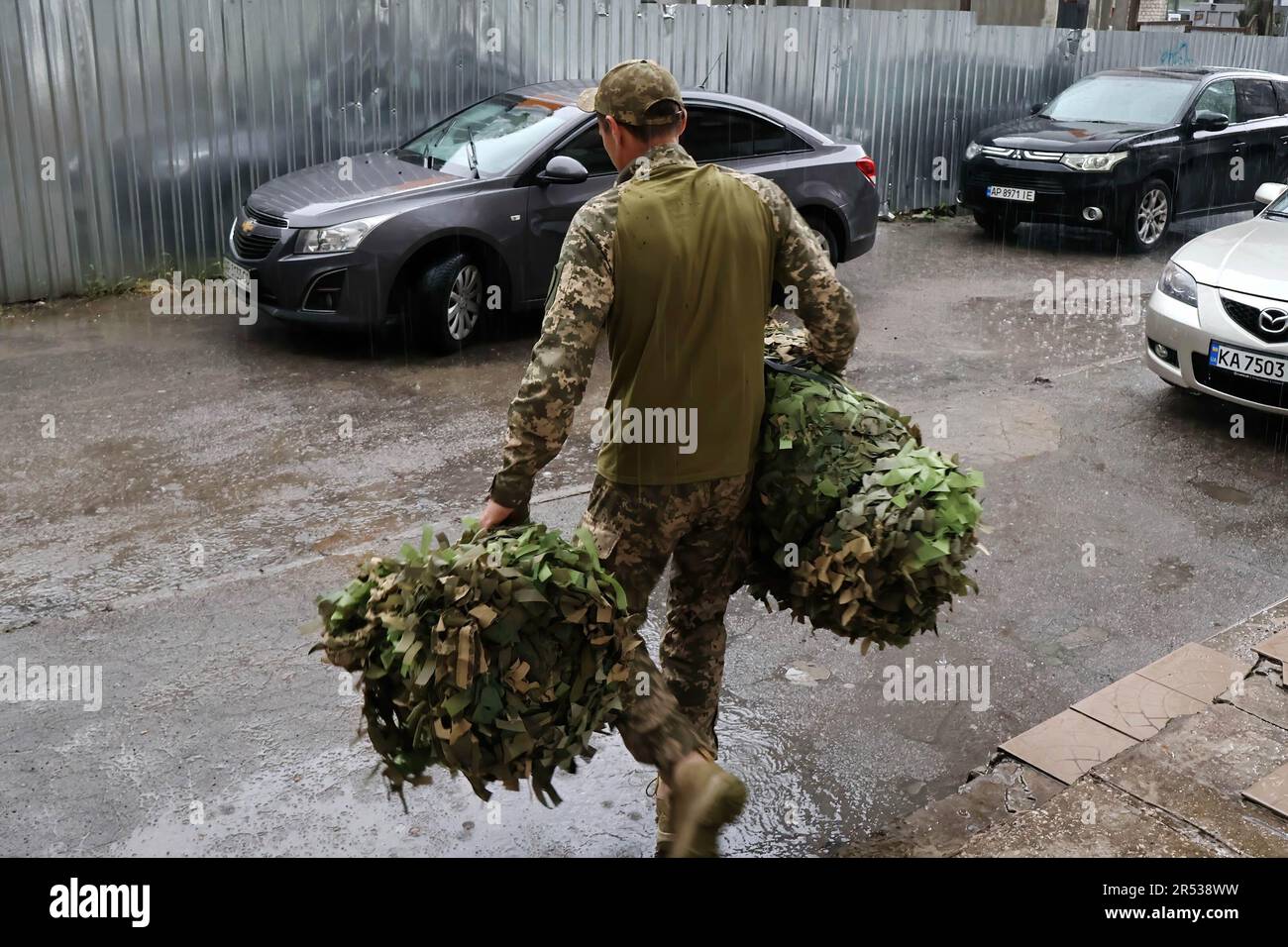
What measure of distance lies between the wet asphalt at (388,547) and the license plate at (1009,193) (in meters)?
3.29

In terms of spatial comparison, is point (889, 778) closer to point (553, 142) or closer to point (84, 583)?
point (84, 583)

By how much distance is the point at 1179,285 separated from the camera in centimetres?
739

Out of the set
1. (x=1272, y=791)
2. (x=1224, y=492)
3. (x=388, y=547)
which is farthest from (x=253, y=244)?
(x=1272, y=791)

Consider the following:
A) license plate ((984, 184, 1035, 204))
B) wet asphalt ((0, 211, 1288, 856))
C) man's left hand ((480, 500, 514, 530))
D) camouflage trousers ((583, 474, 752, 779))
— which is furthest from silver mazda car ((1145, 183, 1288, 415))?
man's left hand ((480, 500, 514, 530))

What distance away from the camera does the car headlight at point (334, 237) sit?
787cm

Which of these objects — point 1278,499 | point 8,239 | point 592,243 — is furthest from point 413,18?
point 592,243

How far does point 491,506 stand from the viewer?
3021mm

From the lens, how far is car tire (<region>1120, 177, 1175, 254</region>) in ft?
40.5

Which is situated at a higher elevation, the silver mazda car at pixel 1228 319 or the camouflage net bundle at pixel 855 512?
the camouflage net bundle at pixel 855 512

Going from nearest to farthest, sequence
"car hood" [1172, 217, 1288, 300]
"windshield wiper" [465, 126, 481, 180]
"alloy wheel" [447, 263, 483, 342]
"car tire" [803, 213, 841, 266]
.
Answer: "car hood" [1172, 217, 1288, 300]
"alloy wheel" [447, 263, 483, 342]
"windshield wiper" [465, 126, 481, 180]
"car tire" [803, 213, 841, 266]

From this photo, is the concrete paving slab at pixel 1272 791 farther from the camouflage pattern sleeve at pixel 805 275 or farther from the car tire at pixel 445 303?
the car tire at pixel 445 303

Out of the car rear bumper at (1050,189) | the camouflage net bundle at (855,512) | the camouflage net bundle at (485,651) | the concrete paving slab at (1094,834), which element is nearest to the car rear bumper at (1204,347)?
the concrete paving slab at (1094,834)

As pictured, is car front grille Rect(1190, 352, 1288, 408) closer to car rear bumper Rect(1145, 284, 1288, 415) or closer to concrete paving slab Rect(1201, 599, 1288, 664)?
car rear bumper Rect(1145, 284, 1288, 415)

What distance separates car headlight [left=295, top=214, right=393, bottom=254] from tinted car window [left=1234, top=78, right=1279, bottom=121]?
10371mm
